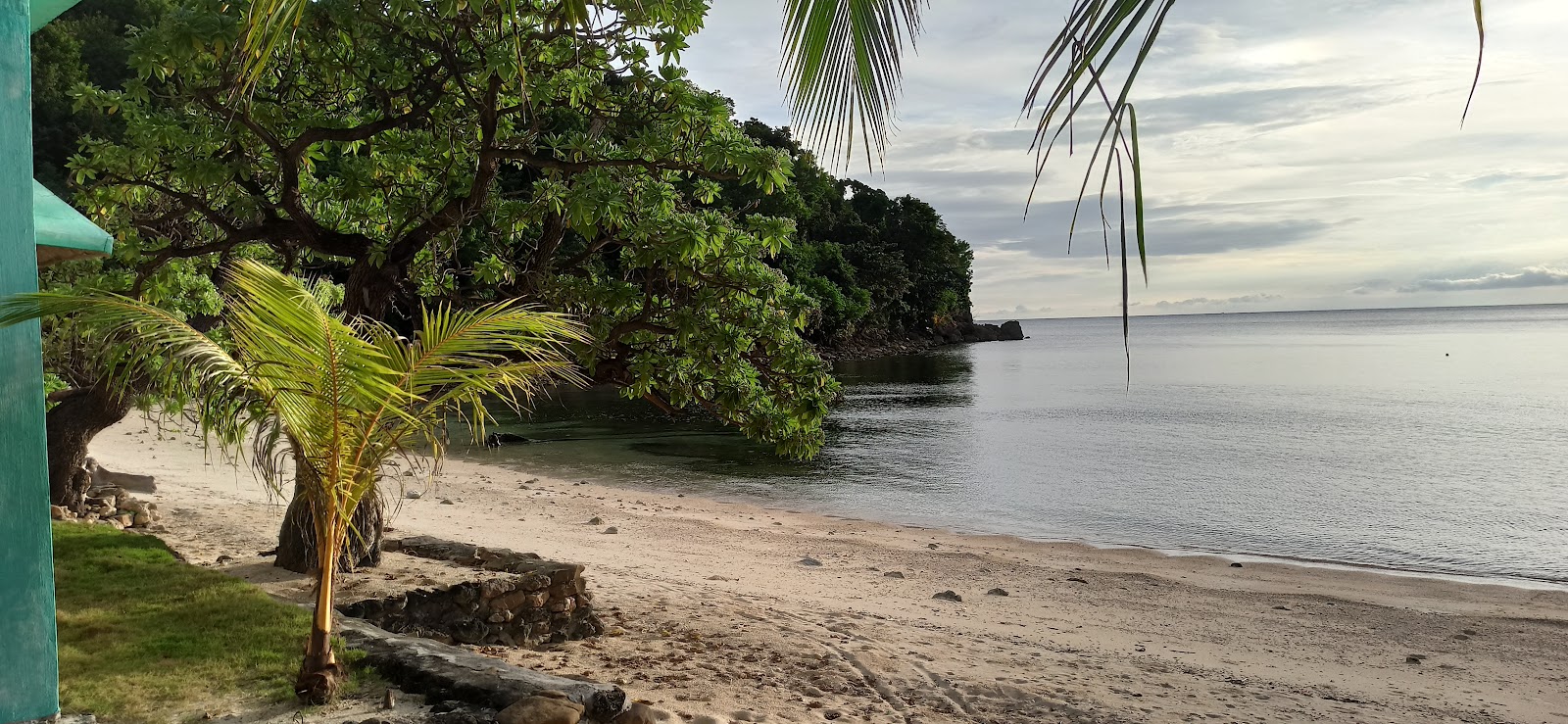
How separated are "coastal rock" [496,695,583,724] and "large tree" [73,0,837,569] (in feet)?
9.67

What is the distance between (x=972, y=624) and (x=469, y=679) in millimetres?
5133

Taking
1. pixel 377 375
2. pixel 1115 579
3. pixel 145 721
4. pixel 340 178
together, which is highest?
pixel 340 178

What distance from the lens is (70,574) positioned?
22.0 feet

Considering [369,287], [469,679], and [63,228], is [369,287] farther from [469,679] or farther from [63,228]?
[469,679]

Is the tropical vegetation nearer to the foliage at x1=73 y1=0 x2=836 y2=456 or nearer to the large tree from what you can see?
the large tree

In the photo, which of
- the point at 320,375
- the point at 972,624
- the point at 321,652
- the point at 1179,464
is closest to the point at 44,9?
the point at 320,375

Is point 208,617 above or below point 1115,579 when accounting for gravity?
above

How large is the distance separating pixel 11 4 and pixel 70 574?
4.34 m

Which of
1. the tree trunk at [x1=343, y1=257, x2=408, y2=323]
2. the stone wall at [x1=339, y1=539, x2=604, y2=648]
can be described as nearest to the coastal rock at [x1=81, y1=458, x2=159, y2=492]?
the tree trunk at [x1=343, y1=257, x2=408, y2=323]

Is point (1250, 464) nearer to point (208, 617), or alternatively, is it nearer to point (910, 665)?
point (910, 665)

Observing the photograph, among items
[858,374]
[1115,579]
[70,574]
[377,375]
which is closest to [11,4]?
[377,375]

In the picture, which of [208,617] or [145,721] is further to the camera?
[208,617]

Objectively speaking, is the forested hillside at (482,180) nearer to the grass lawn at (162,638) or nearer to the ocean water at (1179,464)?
the grass lawn at (162,638)

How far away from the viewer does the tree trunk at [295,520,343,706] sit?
→ 4652 mm
